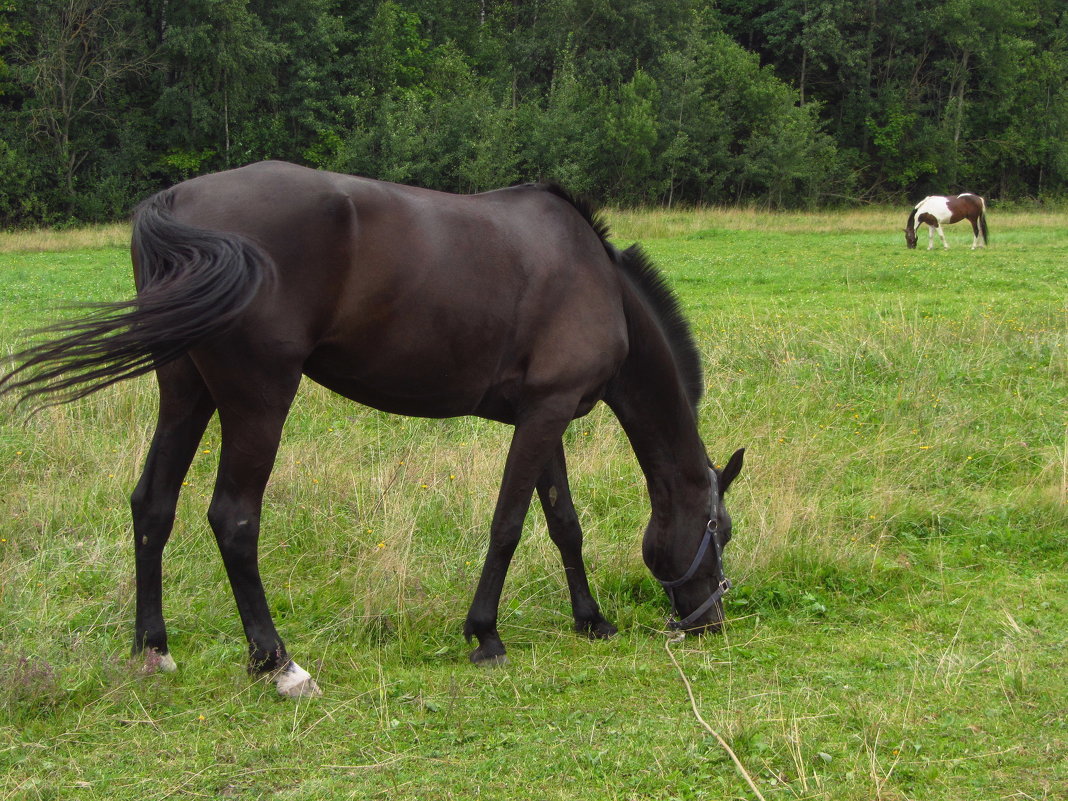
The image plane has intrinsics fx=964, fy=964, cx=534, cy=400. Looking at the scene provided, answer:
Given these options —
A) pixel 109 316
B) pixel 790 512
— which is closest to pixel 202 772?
pixel 109 316

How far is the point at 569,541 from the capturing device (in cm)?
490

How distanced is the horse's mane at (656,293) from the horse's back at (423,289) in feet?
0.25

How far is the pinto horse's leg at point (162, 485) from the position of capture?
4113 mm

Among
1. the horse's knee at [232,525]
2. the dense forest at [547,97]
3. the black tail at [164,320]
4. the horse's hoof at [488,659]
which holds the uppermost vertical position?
the dense forest at [547,97]

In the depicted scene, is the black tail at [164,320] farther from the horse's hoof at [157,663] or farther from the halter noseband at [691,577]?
the halter noseband at [691,577]

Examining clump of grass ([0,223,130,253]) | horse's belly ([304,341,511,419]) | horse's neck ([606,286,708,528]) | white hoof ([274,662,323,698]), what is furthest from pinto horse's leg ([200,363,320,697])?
clump of grass ([0,223,130,253])

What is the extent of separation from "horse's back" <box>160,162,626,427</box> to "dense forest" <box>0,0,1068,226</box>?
30.7 metres

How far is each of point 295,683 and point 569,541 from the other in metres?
1.56

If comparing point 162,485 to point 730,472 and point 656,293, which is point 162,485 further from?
point 730,472

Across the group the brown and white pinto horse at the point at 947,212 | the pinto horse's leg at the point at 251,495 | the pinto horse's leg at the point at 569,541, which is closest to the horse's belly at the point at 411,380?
the pinto horse's leg at the point at 251,495

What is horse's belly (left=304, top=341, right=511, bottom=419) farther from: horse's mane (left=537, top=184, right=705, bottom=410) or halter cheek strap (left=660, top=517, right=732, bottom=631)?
A: halter cheek strap (left=660, top=517, right=732, bottom=631)

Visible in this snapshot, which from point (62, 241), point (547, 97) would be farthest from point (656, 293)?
point (547, 97)

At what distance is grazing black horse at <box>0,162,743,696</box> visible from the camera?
3.64m

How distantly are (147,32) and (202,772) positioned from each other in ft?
124
